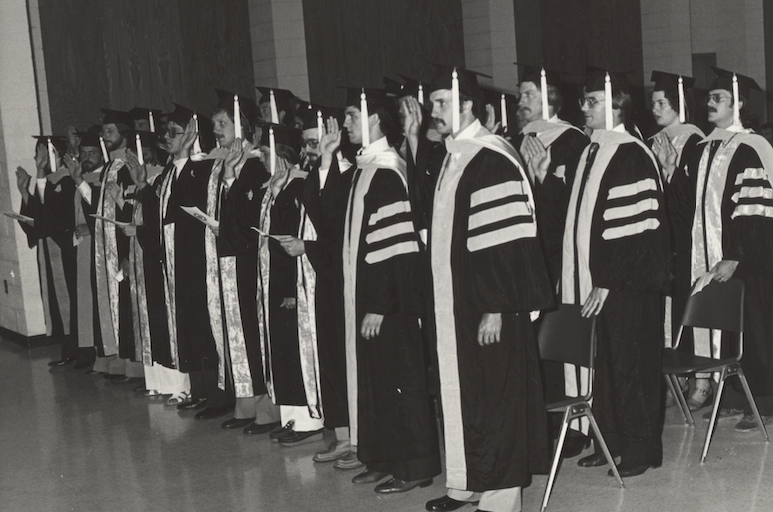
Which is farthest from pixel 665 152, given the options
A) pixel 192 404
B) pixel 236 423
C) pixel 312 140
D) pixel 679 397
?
pixel 192 404

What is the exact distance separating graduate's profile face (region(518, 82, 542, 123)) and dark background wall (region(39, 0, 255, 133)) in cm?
530

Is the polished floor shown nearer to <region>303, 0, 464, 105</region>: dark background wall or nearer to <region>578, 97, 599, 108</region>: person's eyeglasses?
<region>578, 97, 599, 108</region>: person's eyeglasses

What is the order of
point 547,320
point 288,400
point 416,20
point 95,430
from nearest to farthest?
1. point 547,320
2. point 288,400
3. point 95,430
4. point 416,20

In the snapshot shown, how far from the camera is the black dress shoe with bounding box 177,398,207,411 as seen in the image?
7.28 meters

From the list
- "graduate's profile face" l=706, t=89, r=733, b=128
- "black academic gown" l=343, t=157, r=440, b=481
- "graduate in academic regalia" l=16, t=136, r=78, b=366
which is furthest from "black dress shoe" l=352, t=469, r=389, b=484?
"graduate in academic regalia" l=16, t=136, r=78, b=366

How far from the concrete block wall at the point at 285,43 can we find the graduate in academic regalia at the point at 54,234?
7.78 feet

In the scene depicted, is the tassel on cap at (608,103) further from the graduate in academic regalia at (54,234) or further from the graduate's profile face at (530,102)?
the graduate in academic regalia at (54,234)

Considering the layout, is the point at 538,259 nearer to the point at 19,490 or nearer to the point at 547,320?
the point at 547,320

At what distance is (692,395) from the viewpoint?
6.40 m

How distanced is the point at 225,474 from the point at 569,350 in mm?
2116

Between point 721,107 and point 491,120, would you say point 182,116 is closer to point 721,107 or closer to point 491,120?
point 491,120

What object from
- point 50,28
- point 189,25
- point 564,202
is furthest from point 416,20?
point 564,202

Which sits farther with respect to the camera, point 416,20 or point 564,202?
point 416,20

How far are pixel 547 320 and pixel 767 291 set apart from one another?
5.54 ft
